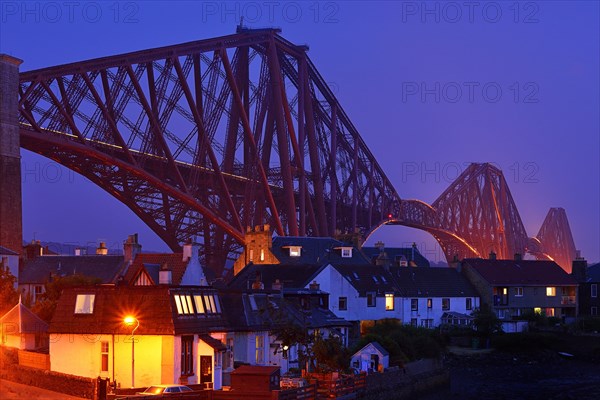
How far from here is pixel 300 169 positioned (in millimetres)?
104000

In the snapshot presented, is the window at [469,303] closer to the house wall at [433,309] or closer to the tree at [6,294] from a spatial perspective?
the house wall at [433,309]

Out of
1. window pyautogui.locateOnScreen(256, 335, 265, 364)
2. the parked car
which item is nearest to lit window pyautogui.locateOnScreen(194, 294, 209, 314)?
the parked car

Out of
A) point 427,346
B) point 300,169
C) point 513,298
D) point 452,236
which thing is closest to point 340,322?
point 427,346

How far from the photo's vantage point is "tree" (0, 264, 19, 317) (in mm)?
56906

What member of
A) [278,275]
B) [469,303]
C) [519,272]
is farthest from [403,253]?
[278,275]

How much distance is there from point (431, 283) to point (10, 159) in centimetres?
3431

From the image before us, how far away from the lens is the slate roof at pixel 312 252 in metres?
82.6

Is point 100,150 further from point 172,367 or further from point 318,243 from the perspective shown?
point 172,367

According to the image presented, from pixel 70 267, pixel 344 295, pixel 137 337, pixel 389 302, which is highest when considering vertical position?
pixel 70 267

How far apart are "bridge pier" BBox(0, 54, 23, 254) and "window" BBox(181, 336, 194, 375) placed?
83.7 feet

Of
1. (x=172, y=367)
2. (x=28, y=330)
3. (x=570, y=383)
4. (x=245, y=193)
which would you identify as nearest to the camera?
(x=172, y=367)

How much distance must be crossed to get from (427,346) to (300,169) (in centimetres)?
4188

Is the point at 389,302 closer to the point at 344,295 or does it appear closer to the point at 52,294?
the point at 344,295

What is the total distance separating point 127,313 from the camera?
137 ft
